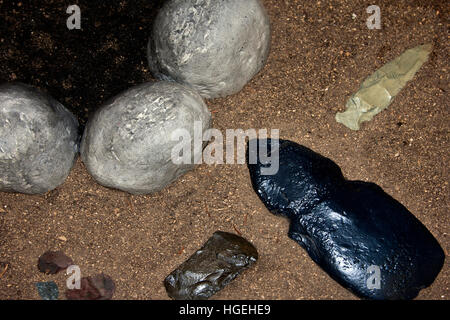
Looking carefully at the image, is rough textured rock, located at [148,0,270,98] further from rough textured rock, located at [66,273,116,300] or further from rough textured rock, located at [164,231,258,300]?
rough textured rock, located at [66,273,116,300]

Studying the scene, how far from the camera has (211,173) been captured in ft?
9.16

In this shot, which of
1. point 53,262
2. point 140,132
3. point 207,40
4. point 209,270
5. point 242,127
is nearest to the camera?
point 140,132

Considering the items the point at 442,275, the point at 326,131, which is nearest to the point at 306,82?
the point at 326,131

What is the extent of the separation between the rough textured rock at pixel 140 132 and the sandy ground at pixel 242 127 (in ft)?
0.91

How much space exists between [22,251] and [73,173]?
22.2 inches

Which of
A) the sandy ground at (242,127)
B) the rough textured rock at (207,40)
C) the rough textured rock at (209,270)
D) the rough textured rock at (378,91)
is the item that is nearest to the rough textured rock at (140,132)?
the rough textured rock at (207,40)

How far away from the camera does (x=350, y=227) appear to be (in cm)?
255

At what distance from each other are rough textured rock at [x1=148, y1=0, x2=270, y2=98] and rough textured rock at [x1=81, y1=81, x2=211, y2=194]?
0.41 feet

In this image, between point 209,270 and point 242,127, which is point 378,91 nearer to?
A: point 242,127

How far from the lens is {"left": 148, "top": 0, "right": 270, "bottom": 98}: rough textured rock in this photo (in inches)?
96.9

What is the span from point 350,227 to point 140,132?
1.29 metres

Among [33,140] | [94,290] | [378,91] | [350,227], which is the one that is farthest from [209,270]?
[378,91]

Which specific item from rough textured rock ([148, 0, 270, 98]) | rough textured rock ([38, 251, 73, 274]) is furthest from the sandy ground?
rough textured rock ([148, 0, 270, 98])
